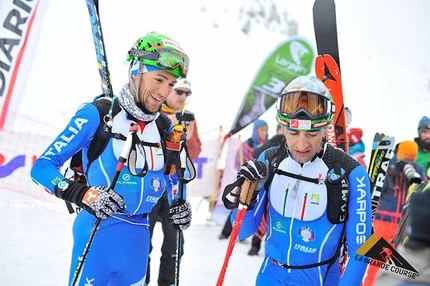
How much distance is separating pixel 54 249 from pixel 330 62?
5.12 m

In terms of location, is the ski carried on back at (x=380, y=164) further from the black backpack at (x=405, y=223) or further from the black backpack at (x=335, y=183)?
the black backpack at (x=335, y=183)

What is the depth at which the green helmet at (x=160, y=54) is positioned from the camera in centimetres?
343

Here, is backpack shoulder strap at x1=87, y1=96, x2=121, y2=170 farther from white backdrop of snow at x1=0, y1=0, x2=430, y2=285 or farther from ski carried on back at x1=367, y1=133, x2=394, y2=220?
white backdrop of snow at x1=0, y1=0, x2=430, y2=285

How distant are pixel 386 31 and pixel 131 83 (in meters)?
33.1

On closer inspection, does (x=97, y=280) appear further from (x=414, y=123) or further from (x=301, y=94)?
(x=414, y=123)

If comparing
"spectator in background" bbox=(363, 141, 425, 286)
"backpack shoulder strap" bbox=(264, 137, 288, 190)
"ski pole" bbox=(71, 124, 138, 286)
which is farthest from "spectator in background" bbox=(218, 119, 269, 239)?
"ski pole" bbox=(71, 124, 138, 286)

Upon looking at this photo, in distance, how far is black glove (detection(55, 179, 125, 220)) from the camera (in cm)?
299

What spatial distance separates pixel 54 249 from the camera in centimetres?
774

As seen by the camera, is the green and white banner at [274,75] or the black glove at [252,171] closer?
the black glove at [252,171]

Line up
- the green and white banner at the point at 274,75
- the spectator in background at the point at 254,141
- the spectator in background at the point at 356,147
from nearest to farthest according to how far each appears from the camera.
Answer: the spectator in background at the point at 356,147 < the spectator in background at the point at 254,141 < the green and white banner at the point at 274,75

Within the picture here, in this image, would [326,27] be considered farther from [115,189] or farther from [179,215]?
[115,189]

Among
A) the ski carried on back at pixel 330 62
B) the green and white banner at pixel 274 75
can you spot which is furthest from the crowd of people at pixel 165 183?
the green and white banner at pixel 274 75

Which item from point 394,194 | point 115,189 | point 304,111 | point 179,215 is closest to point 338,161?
point 304,111

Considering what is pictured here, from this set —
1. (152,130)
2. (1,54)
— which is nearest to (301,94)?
(152,130)
